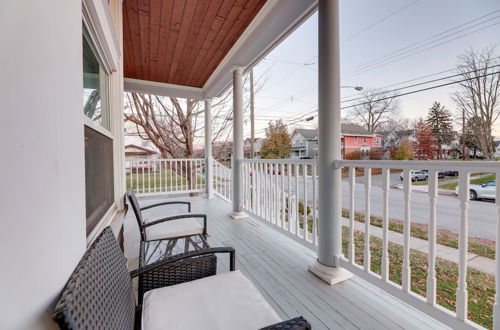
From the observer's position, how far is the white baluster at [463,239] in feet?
4.23

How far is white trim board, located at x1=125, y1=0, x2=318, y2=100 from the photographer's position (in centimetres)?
251

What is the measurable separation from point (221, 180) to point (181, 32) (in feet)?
12.0

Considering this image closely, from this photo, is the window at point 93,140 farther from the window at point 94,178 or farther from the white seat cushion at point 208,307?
the white seat cushion at point 208,307

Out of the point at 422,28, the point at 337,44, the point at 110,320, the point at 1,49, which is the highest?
the point at 422,28

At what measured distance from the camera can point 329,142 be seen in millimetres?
2027

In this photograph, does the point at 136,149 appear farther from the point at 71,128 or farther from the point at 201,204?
the point at 71,128

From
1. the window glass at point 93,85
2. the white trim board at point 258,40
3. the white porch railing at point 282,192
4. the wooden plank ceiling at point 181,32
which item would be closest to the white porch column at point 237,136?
the white porch railing at point 282,192

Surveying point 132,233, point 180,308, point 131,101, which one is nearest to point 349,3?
point 180,308

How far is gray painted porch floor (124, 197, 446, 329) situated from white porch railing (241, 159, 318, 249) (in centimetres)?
25

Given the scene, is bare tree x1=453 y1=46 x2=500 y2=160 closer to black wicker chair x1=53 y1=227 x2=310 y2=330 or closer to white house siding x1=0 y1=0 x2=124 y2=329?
black wicker chair x1=53 y1=227 x2=310 y2=330

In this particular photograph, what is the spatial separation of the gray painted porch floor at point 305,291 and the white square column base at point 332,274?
43mm

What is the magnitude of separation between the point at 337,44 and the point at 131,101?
260 inches

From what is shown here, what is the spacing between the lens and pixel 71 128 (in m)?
0.83

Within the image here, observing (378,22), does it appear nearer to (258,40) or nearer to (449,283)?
(258,40)
